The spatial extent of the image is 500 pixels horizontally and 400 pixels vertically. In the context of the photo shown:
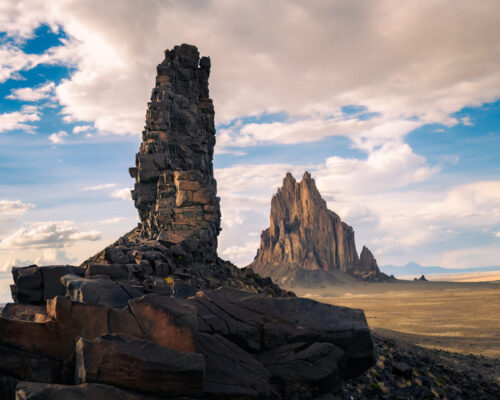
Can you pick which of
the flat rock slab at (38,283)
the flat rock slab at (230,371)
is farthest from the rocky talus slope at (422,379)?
the flat rock slab at (38,283)

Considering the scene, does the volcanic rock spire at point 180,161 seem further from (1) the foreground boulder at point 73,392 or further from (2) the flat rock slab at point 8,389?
(1) the foreground boulder at point 73,392

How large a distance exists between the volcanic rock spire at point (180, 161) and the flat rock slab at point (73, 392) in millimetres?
21703

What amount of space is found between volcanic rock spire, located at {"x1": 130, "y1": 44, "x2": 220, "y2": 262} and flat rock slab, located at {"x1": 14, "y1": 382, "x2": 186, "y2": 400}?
2170 cm

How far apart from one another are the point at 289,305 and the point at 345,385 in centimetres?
605

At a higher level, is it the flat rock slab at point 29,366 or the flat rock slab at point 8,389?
the flat rock slab at point 29,366

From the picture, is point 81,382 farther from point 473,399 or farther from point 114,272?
point 473,399

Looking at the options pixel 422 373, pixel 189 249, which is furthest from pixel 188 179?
pixel 422 373

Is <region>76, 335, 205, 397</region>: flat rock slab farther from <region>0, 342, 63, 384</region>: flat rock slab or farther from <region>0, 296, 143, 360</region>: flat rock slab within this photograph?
<region>0, 342, 63, 384</region>: flat rock slab

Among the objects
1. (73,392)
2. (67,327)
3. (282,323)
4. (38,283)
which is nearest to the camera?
(73,392)

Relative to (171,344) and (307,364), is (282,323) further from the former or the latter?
(171,344)

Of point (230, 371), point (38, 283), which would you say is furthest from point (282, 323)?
point (38, 283)

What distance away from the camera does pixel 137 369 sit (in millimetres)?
10211

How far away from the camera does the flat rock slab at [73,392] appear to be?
9.48 m

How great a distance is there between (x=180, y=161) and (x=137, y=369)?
152ft
